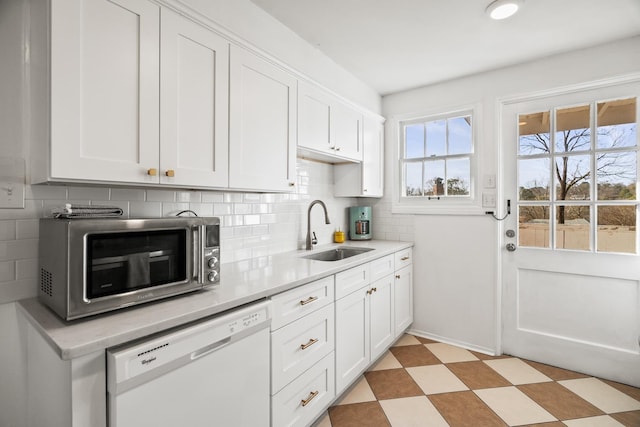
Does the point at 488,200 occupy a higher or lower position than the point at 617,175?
lower

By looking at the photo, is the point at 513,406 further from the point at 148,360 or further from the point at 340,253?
the point at 148,360

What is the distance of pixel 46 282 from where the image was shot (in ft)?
3.92

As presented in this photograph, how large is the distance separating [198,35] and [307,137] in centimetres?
94

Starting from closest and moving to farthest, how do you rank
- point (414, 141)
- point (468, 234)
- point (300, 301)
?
point (300, 301), point (468, 234), point (414, 141)

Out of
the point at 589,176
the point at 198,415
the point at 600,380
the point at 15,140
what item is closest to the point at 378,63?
the point at 589,176

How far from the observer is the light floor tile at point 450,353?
2678mm

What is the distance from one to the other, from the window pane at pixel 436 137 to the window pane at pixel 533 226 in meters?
0.88

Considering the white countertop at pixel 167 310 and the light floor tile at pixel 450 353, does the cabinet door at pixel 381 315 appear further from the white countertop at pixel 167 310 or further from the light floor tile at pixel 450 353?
the white countertop at pixel 167 310

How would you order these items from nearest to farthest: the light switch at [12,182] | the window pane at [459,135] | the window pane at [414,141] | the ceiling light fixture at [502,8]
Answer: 1. the light switch at [12,182]
2. the ceiling light fixture at [502,8]
3. the window pane at [459,135]
4. the window pane at [414,141]

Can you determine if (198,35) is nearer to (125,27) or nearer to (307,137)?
(125,27)

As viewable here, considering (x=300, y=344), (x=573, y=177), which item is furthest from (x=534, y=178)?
(x=300, y=344)

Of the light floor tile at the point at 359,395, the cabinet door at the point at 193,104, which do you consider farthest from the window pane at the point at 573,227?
the cabinet door at the point at 193,104

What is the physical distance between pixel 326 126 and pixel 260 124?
2.39ft

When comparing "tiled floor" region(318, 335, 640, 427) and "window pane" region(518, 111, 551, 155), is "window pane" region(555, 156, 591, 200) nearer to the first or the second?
"window pane" region(518, 111, 551, 155)
